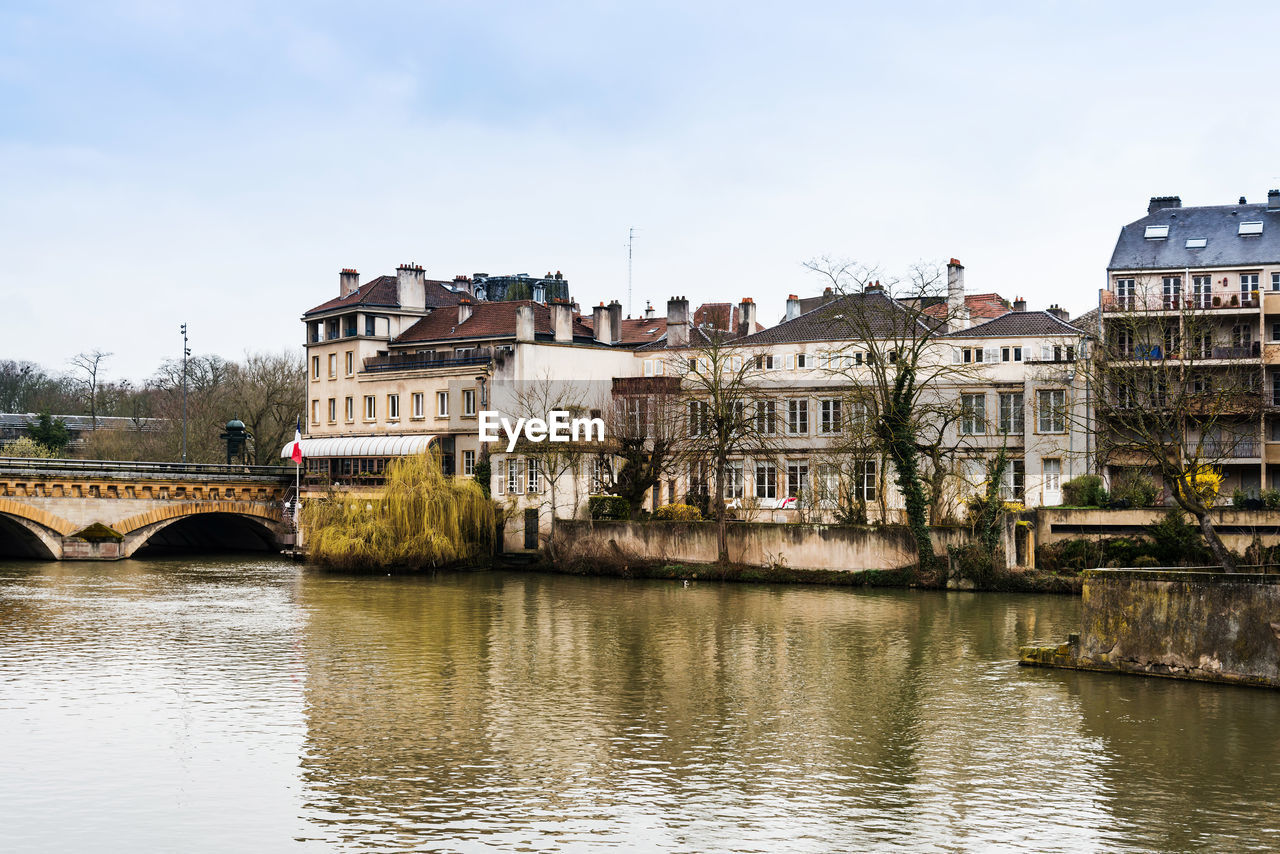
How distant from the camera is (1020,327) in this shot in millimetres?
63062

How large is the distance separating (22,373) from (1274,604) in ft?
521

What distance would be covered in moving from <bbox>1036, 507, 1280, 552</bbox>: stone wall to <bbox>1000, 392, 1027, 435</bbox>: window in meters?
12.4

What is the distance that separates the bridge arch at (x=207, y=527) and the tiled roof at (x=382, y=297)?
46.1ft

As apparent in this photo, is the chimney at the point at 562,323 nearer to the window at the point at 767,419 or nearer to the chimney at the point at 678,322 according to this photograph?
the chimney at the point at 678,322

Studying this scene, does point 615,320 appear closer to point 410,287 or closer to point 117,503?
point 410,287

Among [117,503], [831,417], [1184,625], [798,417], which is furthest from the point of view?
[117,503]

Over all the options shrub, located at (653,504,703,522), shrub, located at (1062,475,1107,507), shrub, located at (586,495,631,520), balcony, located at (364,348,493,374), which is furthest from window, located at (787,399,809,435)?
balcony, located at (364,348,493,374)

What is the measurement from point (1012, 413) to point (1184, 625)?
1405 inches

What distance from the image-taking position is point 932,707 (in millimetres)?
26562

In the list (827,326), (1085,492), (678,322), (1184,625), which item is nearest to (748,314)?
(678,322)

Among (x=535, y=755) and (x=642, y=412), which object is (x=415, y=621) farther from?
(x=642, y=412)

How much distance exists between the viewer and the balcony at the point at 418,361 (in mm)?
73125

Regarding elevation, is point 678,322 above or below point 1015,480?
above

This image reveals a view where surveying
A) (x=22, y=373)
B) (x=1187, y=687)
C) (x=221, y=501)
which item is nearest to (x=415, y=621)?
(x=1187, y=687)
